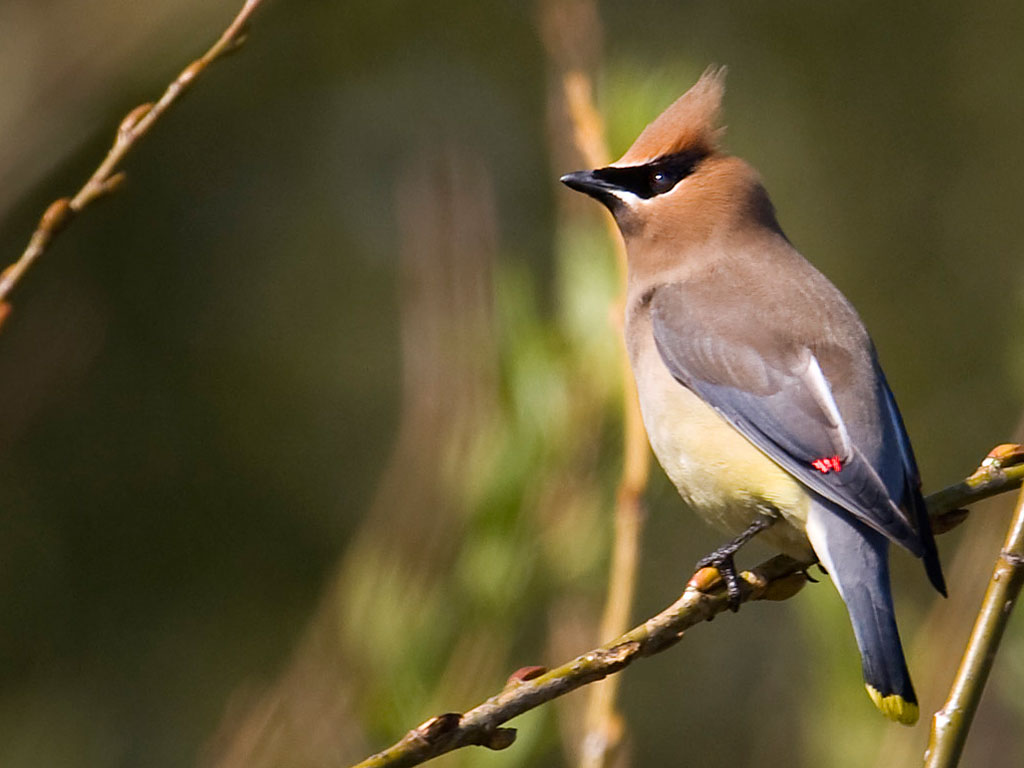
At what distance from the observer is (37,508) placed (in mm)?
5902

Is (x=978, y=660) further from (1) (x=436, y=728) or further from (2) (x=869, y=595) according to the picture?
(2) (x=869, y=595)

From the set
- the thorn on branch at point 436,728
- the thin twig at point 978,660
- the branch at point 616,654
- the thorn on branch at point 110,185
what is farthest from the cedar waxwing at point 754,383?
the thorn on branch at point 110,185

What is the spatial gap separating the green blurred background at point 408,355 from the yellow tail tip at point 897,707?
311mm

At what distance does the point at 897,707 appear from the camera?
2367 millimetres

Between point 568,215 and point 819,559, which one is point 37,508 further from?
point 819,559

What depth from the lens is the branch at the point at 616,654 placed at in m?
1.54

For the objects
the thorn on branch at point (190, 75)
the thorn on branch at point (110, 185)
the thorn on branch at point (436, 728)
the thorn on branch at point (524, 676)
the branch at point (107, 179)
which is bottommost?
the thorn on branch at point (524, 676)

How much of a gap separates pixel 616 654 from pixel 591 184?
1.81m

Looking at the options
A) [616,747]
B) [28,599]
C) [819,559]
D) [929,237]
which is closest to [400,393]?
[28,599]

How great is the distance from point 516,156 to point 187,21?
2.92 m

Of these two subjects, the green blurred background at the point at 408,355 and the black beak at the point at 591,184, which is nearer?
the green blurred background at the point at 408,355

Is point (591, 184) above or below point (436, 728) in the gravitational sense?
below

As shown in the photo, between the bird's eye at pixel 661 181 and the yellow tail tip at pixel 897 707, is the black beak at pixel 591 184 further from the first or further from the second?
the yellow tail tip at pixel 897 707

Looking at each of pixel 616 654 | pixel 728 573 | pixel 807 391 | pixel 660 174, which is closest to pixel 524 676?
pixel 616 654
